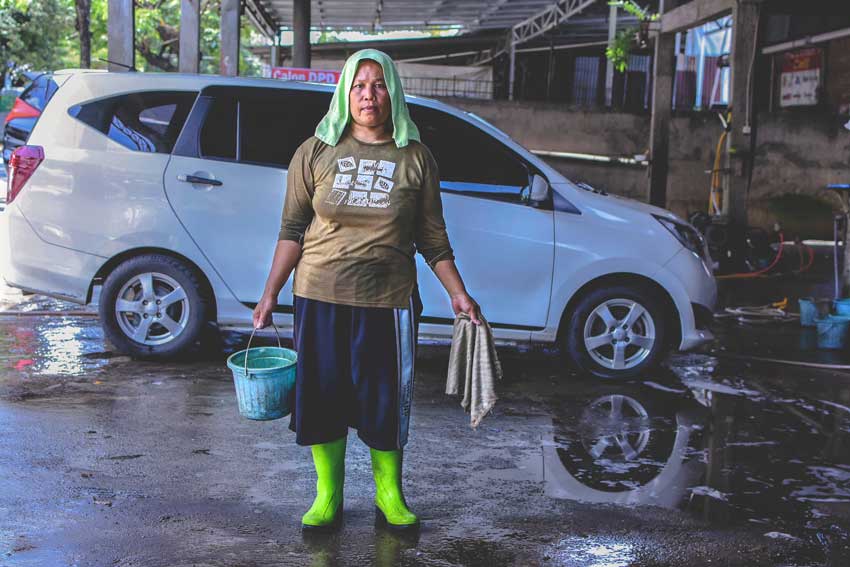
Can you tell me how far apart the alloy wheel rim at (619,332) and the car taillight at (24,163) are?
13.0 feet

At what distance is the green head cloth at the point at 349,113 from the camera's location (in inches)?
152

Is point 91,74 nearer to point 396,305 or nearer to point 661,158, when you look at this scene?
point 396,305

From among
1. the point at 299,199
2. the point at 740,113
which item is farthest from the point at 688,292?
the point at 740,113

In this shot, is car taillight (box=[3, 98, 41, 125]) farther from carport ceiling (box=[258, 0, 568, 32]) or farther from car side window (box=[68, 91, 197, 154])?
car side window (box=[68, 91, 197, 154])

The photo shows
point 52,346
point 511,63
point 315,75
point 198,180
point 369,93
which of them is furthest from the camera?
point 511,63

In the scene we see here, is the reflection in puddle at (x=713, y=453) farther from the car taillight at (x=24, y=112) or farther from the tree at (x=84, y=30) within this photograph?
the tree at (x=84, y=30)

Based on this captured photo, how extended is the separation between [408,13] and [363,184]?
19.1 m

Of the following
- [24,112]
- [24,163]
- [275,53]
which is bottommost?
[24,163]

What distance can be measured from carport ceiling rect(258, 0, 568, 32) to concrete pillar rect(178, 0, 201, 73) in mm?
8079

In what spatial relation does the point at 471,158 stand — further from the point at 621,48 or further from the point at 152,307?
the point at 621,48

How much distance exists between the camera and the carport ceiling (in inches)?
824

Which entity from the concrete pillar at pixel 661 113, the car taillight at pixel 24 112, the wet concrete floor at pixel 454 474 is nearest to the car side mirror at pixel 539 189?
the wet concrete floor at pixel 454 474

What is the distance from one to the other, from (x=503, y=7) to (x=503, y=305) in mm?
16862

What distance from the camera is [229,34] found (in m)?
13.0
